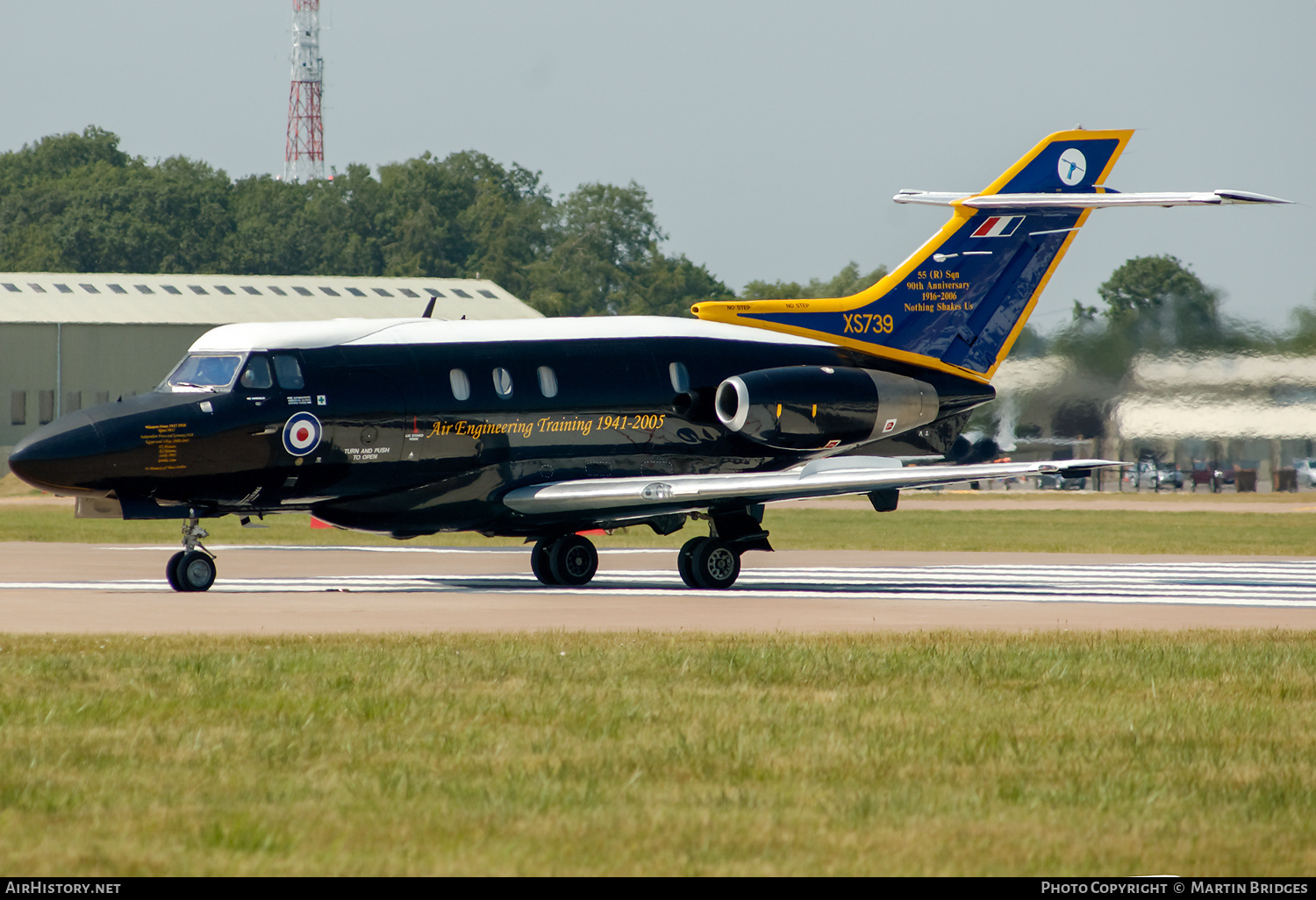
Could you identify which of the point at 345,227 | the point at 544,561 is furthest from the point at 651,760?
the point at 345,227

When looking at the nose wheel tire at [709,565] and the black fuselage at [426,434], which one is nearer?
the black fuselage at [426,434]

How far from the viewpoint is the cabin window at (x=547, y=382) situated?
2317 cm

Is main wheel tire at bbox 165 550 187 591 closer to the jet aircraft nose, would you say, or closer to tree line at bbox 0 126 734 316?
the jet aircraft nose

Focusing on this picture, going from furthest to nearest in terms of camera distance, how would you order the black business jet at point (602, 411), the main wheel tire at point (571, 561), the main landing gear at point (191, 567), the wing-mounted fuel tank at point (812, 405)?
1. the wing-mounted fuel tank at point (812, 405)
2. the main wheel tire at point (571, 561)
3. the main landing gear at point (191, 567)
4. the black business jet at point (602, 411)

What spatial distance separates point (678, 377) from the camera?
2428 centimetres

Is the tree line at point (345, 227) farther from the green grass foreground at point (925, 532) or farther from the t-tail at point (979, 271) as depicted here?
the t-tail at point (979, 271)

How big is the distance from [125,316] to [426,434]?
2205 inches

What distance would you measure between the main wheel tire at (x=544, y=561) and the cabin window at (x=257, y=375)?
4.72 metres

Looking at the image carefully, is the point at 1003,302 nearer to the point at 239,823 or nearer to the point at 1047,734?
the point at 1047,734

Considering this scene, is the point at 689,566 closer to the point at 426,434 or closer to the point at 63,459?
the point at 426,434

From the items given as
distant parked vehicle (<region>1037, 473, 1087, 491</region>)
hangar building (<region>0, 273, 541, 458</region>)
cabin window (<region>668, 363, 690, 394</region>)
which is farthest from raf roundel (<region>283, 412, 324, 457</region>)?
distant parked vehicle (<region>1037, 473, 1087, 491</region>)

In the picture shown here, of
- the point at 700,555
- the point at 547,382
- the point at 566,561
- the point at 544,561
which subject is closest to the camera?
the point at 547,382

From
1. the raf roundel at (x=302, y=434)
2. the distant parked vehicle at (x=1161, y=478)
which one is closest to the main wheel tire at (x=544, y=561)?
the raf roundel at (x=302, y=434)

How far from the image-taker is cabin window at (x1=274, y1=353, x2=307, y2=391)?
2124cm
